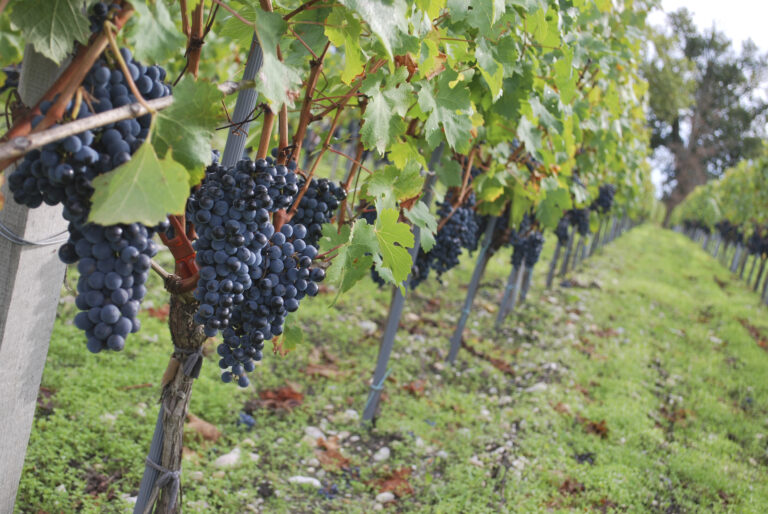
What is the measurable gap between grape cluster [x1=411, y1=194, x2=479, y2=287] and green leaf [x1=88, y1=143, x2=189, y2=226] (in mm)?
3021

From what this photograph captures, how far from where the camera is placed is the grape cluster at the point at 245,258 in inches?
58.4

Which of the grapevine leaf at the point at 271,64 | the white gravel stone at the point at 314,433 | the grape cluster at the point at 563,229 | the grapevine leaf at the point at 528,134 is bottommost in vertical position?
the white gravel stone at the point at 314,433

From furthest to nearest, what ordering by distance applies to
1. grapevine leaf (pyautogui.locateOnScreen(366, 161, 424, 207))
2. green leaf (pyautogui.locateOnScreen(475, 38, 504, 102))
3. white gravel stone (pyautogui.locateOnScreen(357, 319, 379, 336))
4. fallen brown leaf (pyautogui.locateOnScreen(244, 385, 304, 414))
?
white gravel stone (pyautogui.locateOnScreen(357, 319, 379, 336)) < fallen brown leaf (pyautogui.locateOnScreen(244, 385, 304, 414)) < green leaf (pyautogui.locateOnScreen(475, 38, 504, 102)) < grapevine leaf (pyautogui.locateOnScreen(366, 161, 424, 207))

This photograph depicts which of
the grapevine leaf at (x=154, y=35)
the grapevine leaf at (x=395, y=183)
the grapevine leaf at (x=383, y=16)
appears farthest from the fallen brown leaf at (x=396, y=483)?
the grapevine leaf at (x=154, y=35)

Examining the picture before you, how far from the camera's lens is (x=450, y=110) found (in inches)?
89.9

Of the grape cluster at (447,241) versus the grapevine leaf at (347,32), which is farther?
the grape cluster at (447,241)

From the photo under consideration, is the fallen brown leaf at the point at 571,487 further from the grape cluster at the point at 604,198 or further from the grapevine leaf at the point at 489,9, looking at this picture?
the grape cluster at the point at 604,198

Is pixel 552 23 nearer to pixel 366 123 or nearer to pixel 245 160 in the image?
pixel 366 123

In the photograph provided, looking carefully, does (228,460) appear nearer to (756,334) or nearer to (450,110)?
(450,110)

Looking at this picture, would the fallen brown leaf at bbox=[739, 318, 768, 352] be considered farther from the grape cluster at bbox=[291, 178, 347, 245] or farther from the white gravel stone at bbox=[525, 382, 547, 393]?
the grape cluster at bbox=[291, 178, 347, 245]

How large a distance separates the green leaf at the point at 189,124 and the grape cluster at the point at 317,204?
2.43ft

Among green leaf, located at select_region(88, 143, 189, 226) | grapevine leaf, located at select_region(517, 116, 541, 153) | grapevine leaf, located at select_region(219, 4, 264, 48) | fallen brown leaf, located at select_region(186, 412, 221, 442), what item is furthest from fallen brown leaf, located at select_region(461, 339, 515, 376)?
green leaf, located at select_region(88, 143, 189, 226)

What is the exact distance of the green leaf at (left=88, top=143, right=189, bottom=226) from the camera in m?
1.04

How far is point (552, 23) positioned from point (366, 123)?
4.81ft
